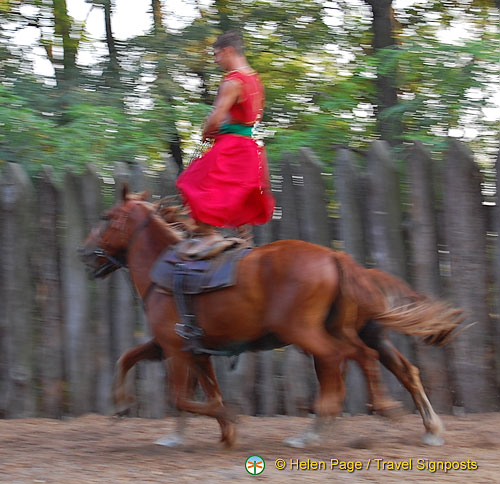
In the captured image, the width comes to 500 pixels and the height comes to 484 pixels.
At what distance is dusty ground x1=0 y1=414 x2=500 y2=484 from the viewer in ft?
12.7

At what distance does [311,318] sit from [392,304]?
0.57 metres

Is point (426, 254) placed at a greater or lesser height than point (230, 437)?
greater

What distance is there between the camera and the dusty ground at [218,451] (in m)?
3.88

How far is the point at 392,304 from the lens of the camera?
181 inches

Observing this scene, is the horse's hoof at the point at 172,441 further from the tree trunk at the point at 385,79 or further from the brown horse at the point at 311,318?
the tree trunk at the point at 385,79

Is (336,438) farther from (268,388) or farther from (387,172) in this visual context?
(387,172)

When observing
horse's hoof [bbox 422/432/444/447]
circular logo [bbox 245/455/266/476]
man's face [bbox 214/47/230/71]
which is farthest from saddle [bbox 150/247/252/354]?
horse's hoof [bbox 422/432/444/447]

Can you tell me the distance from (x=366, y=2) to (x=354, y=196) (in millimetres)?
4769

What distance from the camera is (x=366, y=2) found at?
9.59 metres

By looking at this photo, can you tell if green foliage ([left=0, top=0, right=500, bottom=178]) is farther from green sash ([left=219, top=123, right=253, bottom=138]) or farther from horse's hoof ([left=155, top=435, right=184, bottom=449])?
horse's hoof ([left=155, top=435, right=184, bottom=449])

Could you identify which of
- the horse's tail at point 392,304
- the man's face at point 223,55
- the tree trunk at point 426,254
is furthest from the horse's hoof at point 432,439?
the man's face at point 223,55

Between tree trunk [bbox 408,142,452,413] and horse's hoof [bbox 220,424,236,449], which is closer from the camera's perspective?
horse's hoof [bbox 220,424,236,449]

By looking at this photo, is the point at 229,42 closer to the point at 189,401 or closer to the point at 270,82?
the point at 189,401

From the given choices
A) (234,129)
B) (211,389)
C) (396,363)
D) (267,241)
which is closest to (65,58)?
(267,241)
